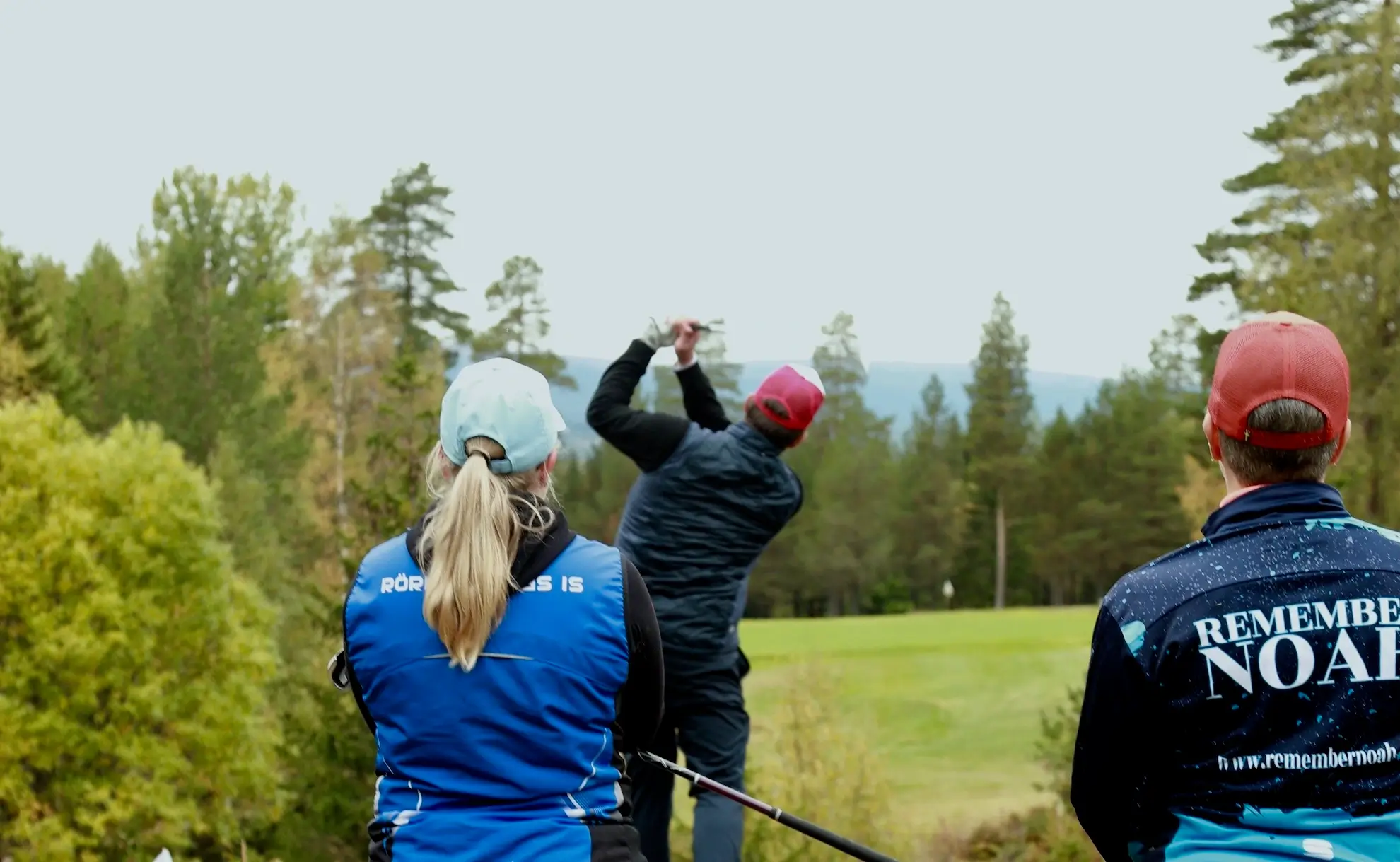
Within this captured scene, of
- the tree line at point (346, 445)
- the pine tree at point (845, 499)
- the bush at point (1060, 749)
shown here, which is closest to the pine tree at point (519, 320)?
the tree line at point (346, 445)

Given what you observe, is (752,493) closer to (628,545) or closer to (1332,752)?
(628,545)

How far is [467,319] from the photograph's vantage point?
40219 millimetres

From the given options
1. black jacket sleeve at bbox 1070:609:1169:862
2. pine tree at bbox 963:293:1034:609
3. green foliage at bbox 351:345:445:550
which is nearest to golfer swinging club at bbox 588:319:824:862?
black jacket sleeve at bbox 1070:609:1169:862

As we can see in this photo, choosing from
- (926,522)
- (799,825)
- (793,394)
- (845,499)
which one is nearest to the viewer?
(799,825)

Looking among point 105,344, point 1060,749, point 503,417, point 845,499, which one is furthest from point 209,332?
point 503,417

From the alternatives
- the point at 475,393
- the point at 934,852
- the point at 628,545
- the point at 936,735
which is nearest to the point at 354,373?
the point at 936,735

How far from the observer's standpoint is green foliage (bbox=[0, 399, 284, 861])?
26.3 metres

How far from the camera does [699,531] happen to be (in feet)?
16.1

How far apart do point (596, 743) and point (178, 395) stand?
35106mm

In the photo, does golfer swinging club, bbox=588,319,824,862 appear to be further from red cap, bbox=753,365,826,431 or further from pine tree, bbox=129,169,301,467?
pine tree, bbox=129,169,301,467

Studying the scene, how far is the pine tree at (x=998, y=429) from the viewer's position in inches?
2203

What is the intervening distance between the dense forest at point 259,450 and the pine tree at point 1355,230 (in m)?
0.04

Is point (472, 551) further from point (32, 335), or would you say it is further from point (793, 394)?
point (32, 335)

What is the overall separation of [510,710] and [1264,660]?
123 centimetres
